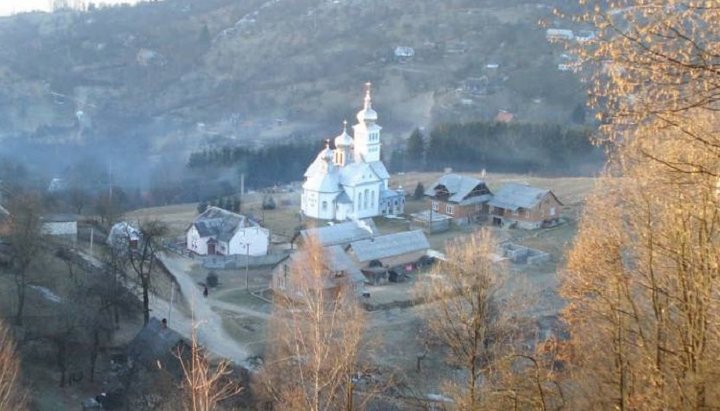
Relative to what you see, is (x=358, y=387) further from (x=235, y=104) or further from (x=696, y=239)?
(x=235, y=104)

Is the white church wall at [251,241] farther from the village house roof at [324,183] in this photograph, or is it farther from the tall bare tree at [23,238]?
the tall bare tree at [23,238]

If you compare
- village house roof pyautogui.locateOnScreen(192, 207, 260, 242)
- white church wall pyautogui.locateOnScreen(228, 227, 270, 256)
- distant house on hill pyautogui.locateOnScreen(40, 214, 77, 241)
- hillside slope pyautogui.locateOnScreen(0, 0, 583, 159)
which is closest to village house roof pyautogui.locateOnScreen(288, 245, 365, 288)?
white church wall pyautogui.locateOnScreen(228, 227, 270, 256)

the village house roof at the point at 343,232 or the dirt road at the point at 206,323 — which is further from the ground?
the village house roof at the point at 343,232

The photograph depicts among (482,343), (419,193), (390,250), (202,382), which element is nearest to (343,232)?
(390,250)

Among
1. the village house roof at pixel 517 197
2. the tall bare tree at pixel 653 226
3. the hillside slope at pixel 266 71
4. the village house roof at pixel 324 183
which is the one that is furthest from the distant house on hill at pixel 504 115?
the tall bare tree at pixel 653 226

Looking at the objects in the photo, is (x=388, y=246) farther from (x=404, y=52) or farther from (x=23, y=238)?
(x=404, y=52)

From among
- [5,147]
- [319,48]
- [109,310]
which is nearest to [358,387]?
[109,310]

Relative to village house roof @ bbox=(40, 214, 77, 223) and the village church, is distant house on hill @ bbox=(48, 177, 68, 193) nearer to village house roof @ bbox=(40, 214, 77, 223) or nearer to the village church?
village house roof @ bbox=(40, 214, 77, 223)

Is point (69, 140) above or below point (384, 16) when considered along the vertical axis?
below
